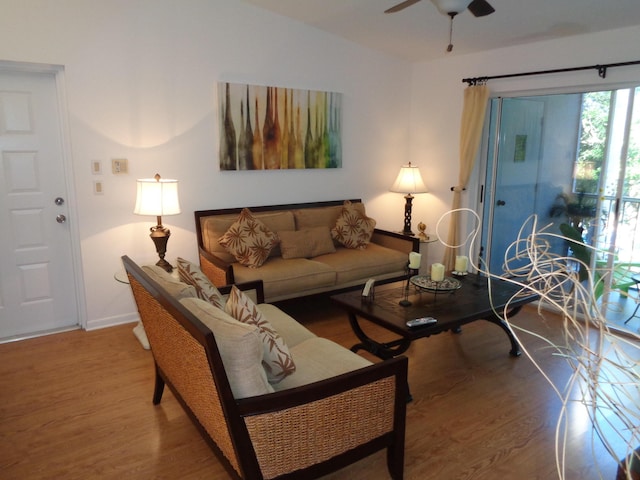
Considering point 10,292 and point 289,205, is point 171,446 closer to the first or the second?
point 10,292

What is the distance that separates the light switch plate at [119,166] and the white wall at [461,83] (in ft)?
10.4

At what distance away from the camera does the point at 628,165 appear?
12.3 feet

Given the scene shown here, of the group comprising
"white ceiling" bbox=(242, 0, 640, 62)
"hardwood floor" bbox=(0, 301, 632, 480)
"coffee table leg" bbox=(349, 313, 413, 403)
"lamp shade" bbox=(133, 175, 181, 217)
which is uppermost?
"white ceiling" bbox=(242, 0, 640, 62)

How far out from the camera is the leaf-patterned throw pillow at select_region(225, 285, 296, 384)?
76.7 inches

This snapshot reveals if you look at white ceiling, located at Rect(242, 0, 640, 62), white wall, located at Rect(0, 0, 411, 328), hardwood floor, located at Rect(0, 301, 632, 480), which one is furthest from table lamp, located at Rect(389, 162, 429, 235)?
hardwood floor, located at Rect(0, 301, 632, 480)

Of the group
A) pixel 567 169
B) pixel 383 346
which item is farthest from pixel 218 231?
pixel 567 169

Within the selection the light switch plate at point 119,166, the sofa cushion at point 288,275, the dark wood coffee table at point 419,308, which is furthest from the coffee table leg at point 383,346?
the light switch plate at point 119,166

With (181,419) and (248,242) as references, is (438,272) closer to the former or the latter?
(248,242)

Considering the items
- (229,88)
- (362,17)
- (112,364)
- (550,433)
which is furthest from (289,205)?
(550,433)

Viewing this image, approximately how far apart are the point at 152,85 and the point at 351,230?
2.17 meters

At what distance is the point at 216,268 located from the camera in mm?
3727

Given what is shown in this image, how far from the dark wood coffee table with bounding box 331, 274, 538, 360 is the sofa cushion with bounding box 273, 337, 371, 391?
0.44m

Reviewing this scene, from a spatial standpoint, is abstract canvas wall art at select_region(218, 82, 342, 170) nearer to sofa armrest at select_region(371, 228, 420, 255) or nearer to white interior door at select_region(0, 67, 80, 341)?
sofa armrest at select_region(371, 228, 420, 255)

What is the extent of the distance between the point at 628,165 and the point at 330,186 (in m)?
2.64
